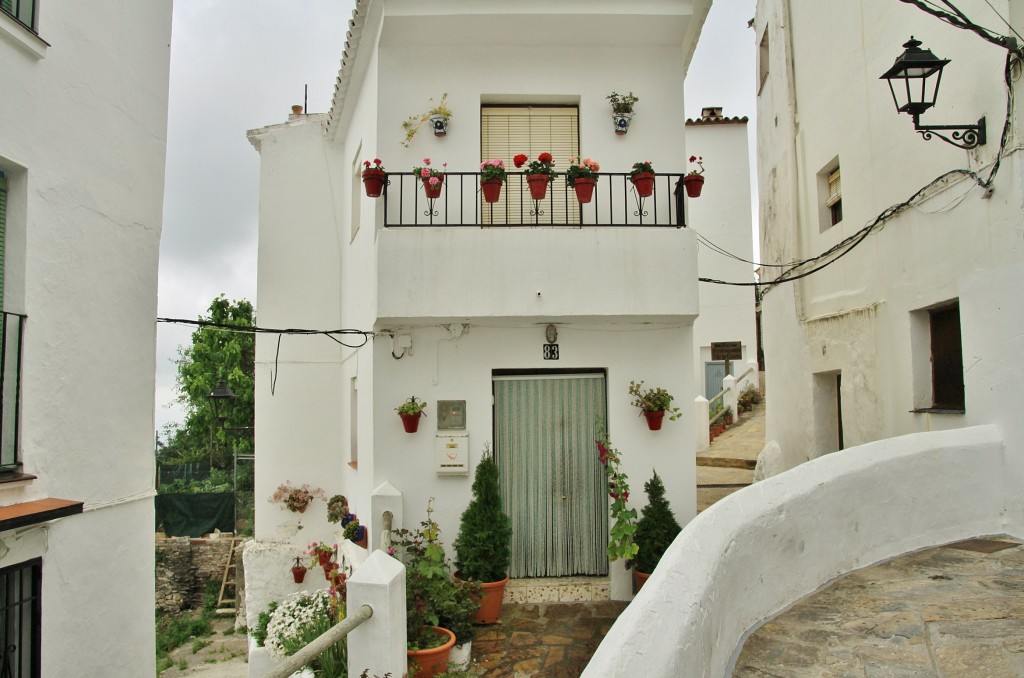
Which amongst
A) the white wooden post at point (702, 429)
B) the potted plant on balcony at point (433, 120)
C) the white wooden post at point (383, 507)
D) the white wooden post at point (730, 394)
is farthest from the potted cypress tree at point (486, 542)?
the white wooden post at point (730, 394)

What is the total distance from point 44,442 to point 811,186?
10.5 m

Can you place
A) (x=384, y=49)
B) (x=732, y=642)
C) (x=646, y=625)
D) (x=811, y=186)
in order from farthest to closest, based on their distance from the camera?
(x=811, y=186)
(x=384, y=49)
(x=732, y=642)
(x=646, y=625)

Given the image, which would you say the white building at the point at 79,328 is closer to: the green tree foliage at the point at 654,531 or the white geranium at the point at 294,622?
the white geranium at the point at 294,622

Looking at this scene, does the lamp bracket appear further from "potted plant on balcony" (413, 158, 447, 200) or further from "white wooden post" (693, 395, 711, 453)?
"white wooden post" (693, 395, 711, 453)

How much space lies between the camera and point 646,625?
123 inches

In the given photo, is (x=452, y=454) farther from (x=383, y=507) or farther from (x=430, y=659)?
(x=430, y=659)

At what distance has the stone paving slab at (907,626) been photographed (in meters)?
3.92

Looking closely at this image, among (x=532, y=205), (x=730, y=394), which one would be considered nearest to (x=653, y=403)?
(x=532, y=205)

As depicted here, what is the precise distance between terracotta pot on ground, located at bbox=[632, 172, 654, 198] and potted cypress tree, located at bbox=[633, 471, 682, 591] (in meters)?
Answer: 3.26

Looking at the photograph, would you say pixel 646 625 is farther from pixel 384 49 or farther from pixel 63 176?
pixel 384 49

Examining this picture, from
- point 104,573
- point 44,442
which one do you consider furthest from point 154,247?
point 104,573

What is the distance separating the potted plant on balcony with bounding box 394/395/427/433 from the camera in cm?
811

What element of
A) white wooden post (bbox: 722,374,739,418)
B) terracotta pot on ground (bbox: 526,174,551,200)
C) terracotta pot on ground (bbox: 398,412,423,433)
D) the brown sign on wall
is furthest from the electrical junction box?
the brown sign on wall

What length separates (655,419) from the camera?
8.22 m
